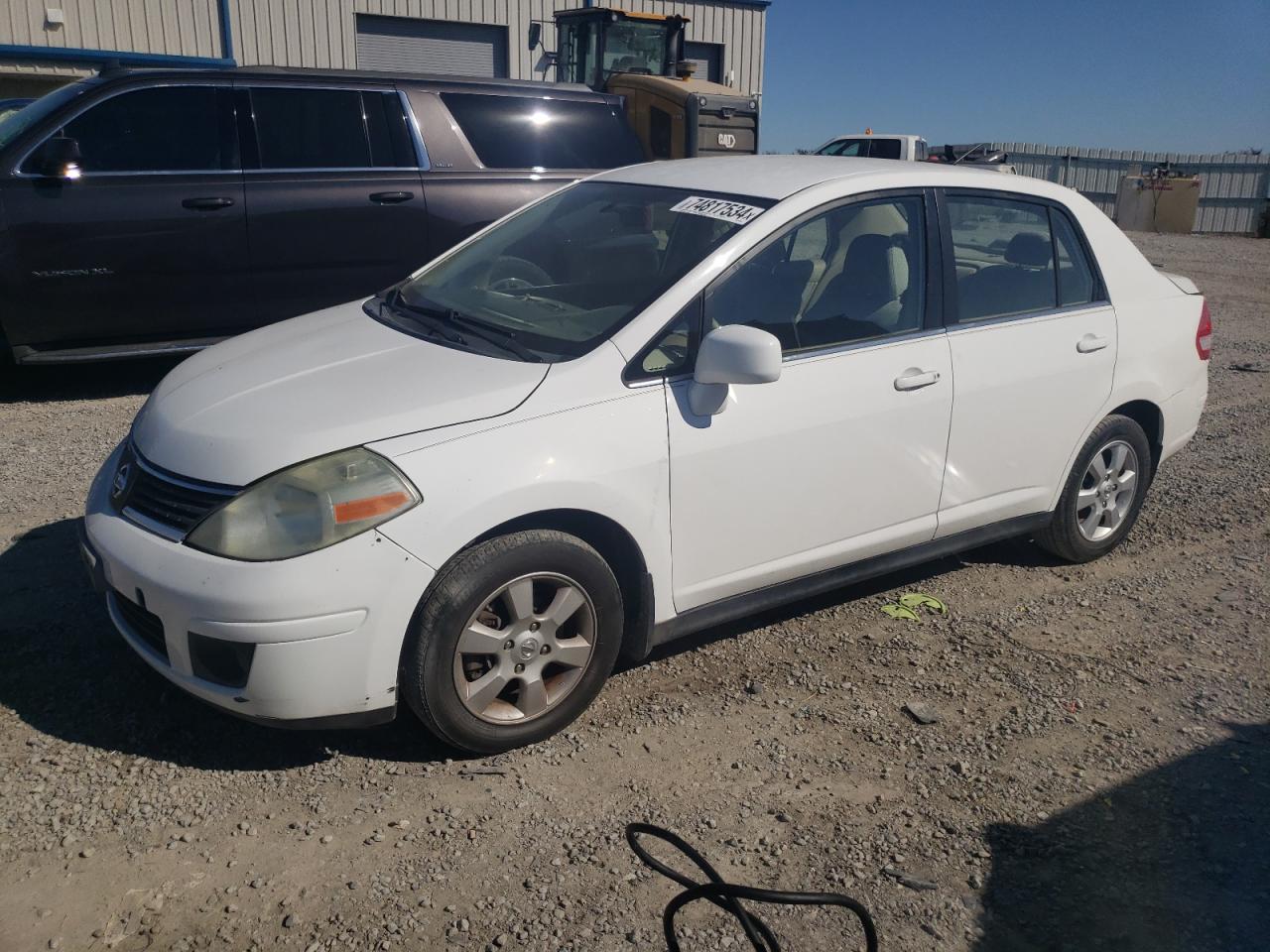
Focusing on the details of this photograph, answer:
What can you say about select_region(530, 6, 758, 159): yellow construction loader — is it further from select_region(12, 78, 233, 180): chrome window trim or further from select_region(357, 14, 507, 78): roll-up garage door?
select_region(12, 78, 233, 180): chrome window trim

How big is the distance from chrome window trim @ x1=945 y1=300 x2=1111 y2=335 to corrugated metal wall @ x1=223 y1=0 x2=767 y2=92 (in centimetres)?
1782

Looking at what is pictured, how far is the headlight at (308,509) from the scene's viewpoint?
2859 millimetres

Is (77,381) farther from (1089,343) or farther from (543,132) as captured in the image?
(1089,343)

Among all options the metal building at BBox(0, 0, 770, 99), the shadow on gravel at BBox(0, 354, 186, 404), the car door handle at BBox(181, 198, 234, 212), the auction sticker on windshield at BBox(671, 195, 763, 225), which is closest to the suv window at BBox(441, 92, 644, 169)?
the car door handle at BBox(181, 198, 234, 212)

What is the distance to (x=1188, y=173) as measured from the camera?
29.8m

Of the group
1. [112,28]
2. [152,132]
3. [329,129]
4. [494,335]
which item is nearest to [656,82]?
[329,129]

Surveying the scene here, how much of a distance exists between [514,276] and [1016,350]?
193 cm

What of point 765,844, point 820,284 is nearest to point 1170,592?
point 820,284

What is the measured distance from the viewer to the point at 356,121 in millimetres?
7168

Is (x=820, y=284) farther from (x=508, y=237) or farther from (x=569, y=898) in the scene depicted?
(x=569, y=898)

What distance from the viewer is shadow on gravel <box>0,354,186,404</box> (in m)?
6.95

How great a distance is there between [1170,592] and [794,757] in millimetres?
2270

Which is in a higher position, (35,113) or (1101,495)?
(35,113)

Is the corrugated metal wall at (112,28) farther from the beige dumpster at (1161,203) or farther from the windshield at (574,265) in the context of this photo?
the beige dumpster at (1161,203)
